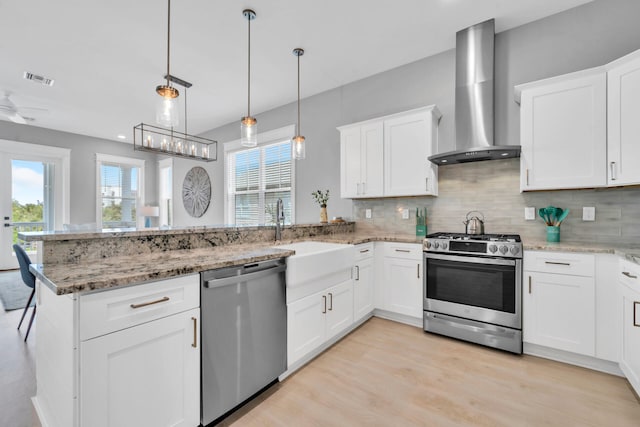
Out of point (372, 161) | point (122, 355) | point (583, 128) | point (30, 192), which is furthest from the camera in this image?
point (30, 192)

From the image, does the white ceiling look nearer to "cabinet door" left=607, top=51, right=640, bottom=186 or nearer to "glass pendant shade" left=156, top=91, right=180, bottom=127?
"cabinet door" left=607, top=51, right=640, bottom=186

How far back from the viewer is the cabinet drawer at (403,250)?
8.94 ft

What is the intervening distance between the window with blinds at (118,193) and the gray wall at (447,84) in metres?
4.34

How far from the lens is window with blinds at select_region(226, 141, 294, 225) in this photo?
4.52 metres

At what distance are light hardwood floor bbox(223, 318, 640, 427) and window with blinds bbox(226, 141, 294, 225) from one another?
2629mm

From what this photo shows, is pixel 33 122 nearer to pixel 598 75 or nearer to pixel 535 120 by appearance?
pixel 535 120

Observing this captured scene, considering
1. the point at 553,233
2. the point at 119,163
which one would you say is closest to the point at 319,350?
the point at 553,233

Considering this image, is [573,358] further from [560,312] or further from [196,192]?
[196,192]

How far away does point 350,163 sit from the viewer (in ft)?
11.2

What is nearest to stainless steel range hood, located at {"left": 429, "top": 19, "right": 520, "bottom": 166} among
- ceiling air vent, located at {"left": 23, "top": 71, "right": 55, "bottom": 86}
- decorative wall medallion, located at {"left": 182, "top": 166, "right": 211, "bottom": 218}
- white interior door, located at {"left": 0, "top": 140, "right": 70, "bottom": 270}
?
decorative wall medallion, located at {"left": 182, "top": 166, "right": 211, "bottom": 218}

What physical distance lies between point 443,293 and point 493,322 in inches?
16.7

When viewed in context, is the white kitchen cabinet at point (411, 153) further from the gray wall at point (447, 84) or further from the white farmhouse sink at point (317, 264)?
the white farmhouse sink at point (317, 264)

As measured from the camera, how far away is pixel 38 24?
2.61m

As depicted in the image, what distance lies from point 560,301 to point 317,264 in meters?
1.84
